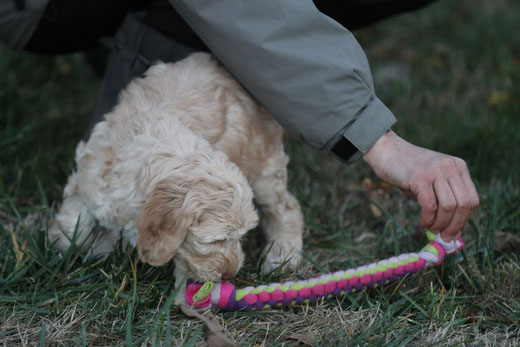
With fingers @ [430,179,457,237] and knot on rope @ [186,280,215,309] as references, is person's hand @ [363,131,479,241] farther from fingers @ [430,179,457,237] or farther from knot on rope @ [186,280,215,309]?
knot on rope @ [186,280,215,309]

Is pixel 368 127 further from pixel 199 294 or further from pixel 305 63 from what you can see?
pixel 199 294

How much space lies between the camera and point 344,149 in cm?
248

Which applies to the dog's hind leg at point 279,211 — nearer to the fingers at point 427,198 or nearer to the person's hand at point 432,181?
the person's hand at point 432,181

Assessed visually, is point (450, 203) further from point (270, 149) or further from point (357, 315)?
point (270, 149)

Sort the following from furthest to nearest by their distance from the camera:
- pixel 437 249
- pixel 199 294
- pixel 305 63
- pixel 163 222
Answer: pixel 437 249 < pixel 305 63 < pixel 199 294 < pixel 163 222

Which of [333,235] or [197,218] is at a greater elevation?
[197,218]

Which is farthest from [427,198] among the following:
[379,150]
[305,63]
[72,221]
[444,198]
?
[72,221]

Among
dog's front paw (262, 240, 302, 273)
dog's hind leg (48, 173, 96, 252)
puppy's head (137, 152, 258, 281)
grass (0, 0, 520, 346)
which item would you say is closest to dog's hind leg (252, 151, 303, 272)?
dog's front paw (262, 240, 302, 273)

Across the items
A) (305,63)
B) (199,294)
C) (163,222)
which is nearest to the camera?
(163,222)

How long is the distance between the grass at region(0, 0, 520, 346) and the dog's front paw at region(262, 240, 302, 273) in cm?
7

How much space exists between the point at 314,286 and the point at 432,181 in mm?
646

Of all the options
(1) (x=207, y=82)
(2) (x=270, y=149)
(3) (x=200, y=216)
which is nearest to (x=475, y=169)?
(2) (x=270, y=149)

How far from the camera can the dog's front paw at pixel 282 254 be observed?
2837 mm

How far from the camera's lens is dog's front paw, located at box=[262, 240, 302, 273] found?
2.84 meters
